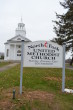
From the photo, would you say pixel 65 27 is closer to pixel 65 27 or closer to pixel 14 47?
pixel 65 27

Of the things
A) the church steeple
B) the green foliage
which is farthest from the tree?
the church steeple

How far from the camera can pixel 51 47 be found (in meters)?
6.91

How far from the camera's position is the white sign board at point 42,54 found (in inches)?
267

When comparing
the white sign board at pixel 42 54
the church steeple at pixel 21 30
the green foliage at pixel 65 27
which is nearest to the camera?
the white sign board at pixel 42 54

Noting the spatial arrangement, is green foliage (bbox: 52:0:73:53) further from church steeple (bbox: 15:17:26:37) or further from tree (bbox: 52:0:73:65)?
church steeple (bbox: 15:17:26:37)

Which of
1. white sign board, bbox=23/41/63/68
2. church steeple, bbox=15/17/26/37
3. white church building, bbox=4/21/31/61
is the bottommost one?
white sign board, bbox=23/41/63/68

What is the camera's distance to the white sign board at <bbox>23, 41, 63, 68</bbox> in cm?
677

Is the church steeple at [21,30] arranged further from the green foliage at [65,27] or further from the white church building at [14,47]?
the green foliage at [65,27]

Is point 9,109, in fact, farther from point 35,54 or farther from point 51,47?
point 51,47

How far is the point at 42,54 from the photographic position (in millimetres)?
6836

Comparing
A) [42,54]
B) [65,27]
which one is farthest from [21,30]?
[42,54]

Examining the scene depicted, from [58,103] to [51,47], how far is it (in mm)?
2369

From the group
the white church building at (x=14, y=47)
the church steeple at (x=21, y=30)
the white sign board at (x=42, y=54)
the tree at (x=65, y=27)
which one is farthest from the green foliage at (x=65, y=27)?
the church steeple at (x=21, y=30)

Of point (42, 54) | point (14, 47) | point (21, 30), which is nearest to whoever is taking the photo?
point (42, 54)
